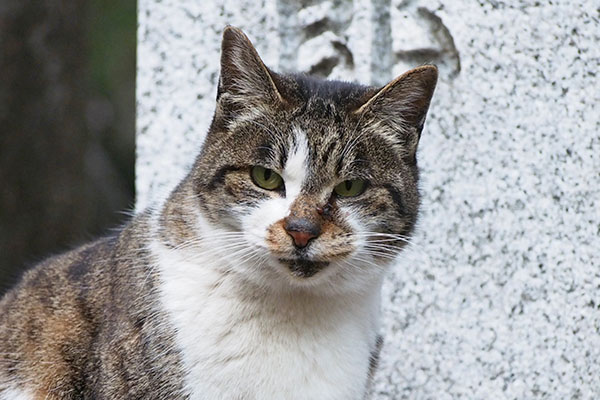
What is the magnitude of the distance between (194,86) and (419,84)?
1.33 meters

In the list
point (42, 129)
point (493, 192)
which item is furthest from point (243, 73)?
point (42, 129)

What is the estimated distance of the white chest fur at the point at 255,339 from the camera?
9.50ft

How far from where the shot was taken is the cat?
2.83m

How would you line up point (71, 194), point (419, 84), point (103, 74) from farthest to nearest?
point (103, 74) < point (71, 194) < point (419, 84)

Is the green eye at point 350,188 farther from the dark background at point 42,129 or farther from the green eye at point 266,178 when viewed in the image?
the dark background at point 42,129

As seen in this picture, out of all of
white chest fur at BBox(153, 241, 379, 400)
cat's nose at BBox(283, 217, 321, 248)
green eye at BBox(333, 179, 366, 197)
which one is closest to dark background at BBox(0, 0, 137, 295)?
white chest fur at BBox(153, 241, 379, 400)

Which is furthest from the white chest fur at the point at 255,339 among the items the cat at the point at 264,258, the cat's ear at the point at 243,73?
the cat's ear at the point at 243,73

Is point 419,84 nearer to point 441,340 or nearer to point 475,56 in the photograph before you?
point 475,56

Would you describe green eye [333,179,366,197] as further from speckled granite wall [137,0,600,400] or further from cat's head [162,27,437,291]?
speckled granite wall [137,0,600,400]

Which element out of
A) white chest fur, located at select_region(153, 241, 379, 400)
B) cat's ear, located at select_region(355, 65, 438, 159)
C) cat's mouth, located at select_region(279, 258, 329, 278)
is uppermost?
cat's ear, located at select_region(355, 65, 438, 159)

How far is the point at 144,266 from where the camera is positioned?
3.10 metres

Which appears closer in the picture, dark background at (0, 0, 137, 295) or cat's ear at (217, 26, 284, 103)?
cat's ear at (217, 26, 284, 103)

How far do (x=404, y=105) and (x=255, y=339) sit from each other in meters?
0.95

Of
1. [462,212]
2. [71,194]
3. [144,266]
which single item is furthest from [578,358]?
[71,194]
